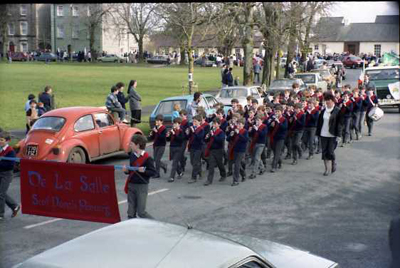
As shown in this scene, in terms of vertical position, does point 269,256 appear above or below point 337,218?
above

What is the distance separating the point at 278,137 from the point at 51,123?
5.68 metres

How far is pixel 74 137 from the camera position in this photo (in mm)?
14383

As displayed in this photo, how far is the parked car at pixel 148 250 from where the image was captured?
3996mm

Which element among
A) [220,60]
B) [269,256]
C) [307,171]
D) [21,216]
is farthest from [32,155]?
[220,60]

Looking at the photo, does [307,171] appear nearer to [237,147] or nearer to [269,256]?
[237,147]

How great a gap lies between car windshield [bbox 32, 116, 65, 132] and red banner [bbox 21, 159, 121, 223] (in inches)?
256

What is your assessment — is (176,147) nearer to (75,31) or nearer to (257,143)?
(257,143)

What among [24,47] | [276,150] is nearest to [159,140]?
[276,150]

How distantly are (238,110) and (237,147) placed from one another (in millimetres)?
2539

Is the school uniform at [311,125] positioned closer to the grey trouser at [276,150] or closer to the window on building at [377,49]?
the grey trouser at [276,150]

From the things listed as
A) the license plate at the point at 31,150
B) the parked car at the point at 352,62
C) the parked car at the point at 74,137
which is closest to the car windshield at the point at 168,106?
the parked car at the point at 74,137

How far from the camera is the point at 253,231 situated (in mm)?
9109

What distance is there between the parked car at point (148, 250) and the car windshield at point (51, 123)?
32.5 feet

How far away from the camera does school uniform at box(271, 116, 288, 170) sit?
14523mm
